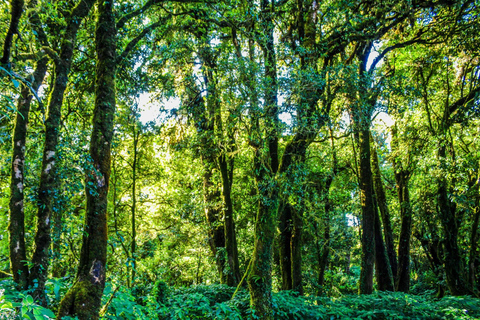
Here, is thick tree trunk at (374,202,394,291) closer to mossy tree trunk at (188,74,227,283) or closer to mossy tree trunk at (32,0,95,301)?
mossy tree trunk at (188,74,227,283)

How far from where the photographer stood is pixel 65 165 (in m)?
4.75

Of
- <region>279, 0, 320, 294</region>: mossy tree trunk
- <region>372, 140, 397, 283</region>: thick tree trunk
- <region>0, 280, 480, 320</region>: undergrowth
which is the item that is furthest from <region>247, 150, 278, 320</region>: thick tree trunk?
<region>372, 140, 397, 283</region>: thick tree trunk

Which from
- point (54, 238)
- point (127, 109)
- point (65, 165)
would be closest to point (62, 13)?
point (127, 109)

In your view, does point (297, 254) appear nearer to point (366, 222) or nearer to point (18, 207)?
point (366, 222)

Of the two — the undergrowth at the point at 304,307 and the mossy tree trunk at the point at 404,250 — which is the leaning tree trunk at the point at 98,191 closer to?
the undergrowth at the point at 304,307

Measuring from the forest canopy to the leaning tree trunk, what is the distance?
0.02m

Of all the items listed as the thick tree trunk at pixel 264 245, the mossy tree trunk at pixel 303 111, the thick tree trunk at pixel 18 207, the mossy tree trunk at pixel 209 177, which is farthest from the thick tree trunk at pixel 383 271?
the thick tree trunk at pixel 18 207

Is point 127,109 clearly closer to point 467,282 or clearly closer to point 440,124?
point 440,124

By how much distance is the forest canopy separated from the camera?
431cm

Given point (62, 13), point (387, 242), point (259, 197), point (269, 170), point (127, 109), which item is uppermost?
point (62, 13)

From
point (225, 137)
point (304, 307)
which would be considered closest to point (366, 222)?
point (304, 307)

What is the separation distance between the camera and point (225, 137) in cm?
809

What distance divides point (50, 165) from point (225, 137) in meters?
4.50

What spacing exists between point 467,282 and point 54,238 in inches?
443
